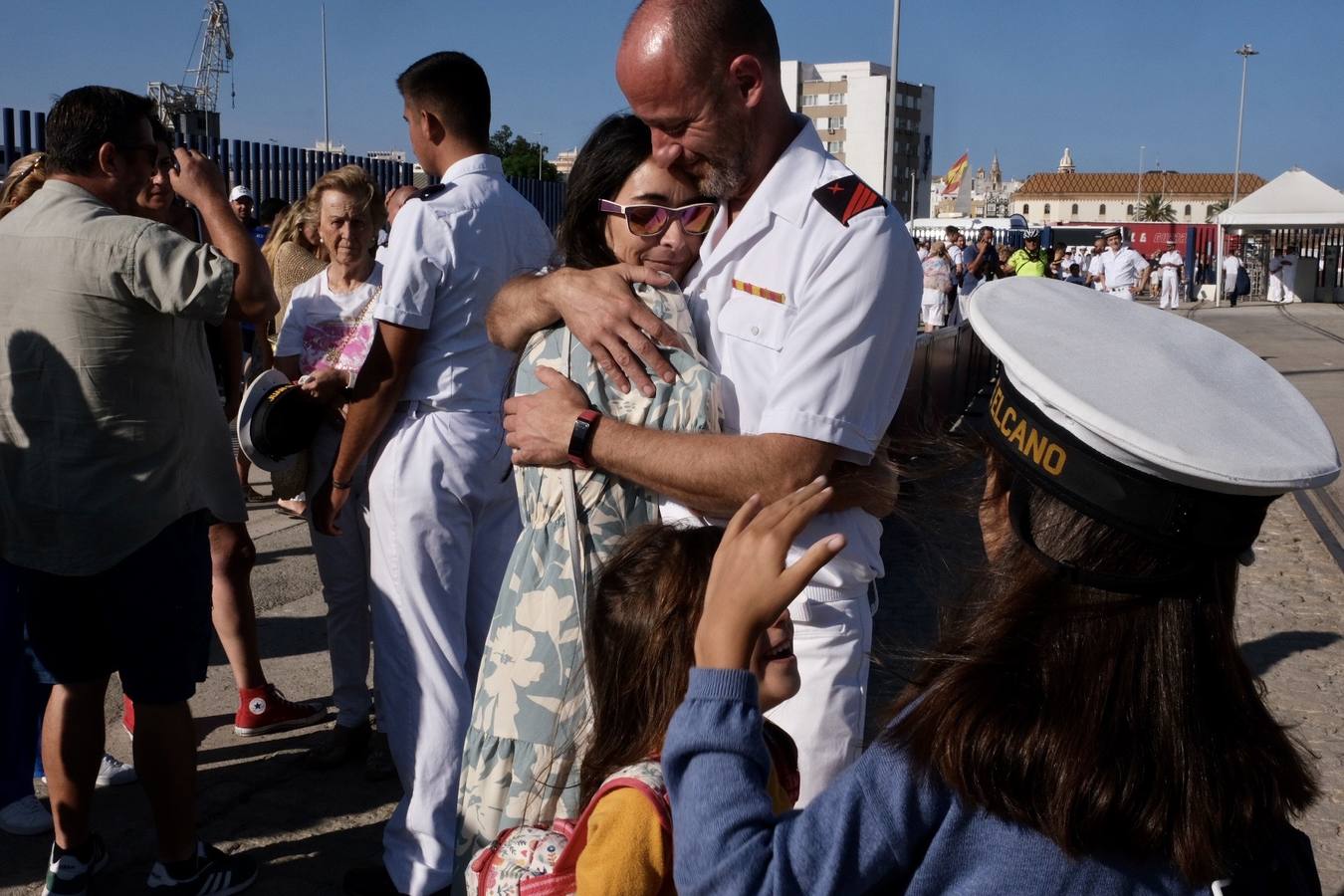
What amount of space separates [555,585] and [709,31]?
102cm

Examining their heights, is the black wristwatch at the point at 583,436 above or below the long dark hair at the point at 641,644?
above

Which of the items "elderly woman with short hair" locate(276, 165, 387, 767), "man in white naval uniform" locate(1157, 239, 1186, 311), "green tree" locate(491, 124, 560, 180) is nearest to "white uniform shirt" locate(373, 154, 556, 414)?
"elderly woman with short hair" locate(276, 165, 387, 767)

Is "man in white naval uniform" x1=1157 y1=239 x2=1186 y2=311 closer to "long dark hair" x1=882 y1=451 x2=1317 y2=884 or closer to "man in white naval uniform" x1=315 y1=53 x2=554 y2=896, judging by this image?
"man in white naval uniform" x1=315 y1=53 x2=554 y2=896

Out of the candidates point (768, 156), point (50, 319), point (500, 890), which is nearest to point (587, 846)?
point (500, 890)

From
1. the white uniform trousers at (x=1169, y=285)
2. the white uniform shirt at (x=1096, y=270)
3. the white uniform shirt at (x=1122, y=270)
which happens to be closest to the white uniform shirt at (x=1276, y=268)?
the white uniform trousers at (x=1169, y=285)

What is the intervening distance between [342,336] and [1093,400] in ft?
12.3

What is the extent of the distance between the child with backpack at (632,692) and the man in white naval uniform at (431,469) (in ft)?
5.14

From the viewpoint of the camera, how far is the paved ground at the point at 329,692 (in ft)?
11.9

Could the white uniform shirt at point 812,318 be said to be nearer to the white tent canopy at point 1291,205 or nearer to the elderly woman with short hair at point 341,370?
the elderly woman with short hair at point 341,370

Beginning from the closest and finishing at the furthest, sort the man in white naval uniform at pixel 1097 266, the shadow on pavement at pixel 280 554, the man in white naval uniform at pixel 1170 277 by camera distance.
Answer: the shadow on pavement at pixel 280 554 < the man in white naval uniform at pixel 1097 266 < the man in white naval uniform at pixel 1170 277

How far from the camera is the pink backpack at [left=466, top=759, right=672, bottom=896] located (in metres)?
1.70

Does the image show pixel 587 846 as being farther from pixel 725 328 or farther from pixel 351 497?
pixel 351 497

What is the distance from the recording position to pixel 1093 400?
51.2 inches

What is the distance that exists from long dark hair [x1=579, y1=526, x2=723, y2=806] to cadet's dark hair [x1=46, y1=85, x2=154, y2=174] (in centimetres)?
212
